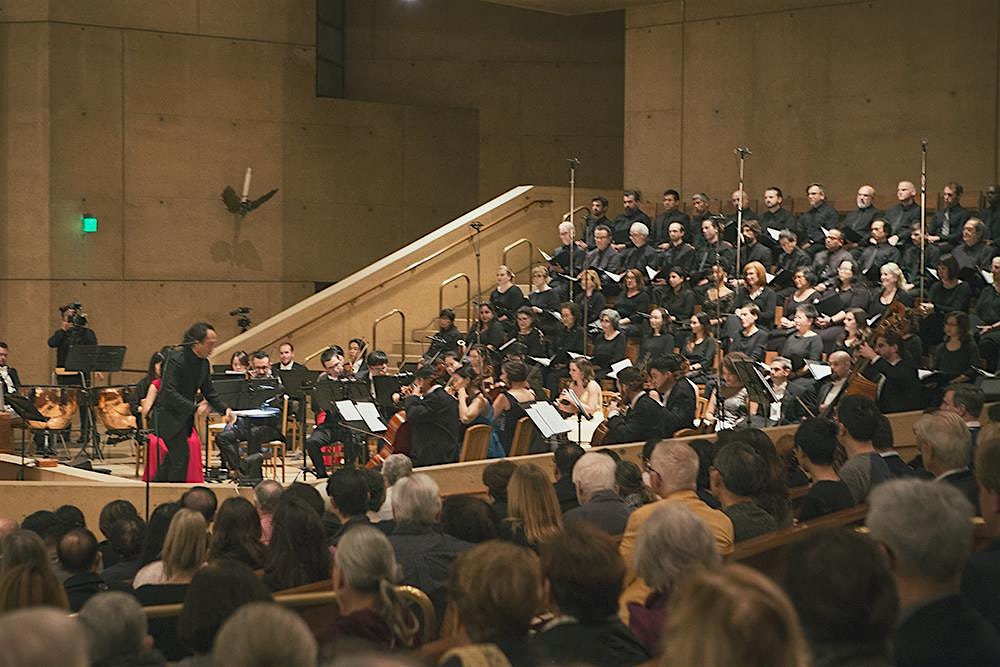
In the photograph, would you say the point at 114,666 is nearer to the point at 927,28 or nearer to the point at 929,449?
the point at 929,449

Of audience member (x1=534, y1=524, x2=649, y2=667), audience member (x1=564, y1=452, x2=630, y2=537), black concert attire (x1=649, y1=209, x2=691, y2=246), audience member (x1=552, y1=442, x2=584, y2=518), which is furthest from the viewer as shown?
black concert attire (x1=649, y1=209, x2=691, y2=246)

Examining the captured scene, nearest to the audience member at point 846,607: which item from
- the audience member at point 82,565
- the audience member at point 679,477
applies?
the audience member at point 679,477

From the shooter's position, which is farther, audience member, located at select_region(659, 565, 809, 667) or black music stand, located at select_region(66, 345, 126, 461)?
black music stand, located at select_region(66, 345, 126, 461)

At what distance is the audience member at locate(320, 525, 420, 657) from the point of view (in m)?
3.91

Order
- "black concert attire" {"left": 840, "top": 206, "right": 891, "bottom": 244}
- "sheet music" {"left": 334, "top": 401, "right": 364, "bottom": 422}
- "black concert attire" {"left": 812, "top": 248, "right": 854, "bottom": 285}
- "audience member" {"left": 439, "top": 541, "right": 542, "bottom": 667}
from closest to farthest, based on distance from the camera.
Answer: "audience member" {"left": 439, "top": 541, "right": 542, "bottom": 667}, "sheet music" {"left": 334, "top": 401, "right": 364, "bottom": 422}, "black concert attire" {"left": 812, "top": 248, "right": 854, "bottom": 285}, "black concert attire" {"left": 840, "top": 206, "right": 891, "bottom": 244}

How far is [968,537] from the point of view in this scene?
10.7 feet

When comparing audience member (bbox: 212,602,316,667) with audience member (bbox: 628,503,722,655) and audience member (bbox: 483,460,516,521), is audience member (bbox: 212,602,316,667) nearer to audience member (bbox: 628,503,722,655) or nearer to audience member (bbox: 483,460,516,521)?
audience member (bbox: 628,503,722,655)

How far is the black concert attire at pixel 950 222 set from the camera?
47.0 ft

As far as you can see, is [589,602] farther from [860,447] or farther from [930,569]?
[860,447]

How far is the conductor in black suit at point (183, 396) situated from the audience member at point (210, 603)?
6472 mm

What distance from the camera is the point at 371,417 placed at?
408 inches

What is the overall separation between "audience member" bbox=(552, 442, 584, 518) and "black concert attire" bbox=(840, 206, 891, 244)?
28.6 feet

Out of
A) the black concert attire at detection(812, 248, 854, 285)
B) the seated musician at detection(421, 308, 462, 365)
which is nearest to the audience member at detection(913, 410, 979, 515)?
the black concert attire at detection(812, 248, 854, 285)

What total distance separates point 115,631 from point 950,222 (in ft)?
40.9
